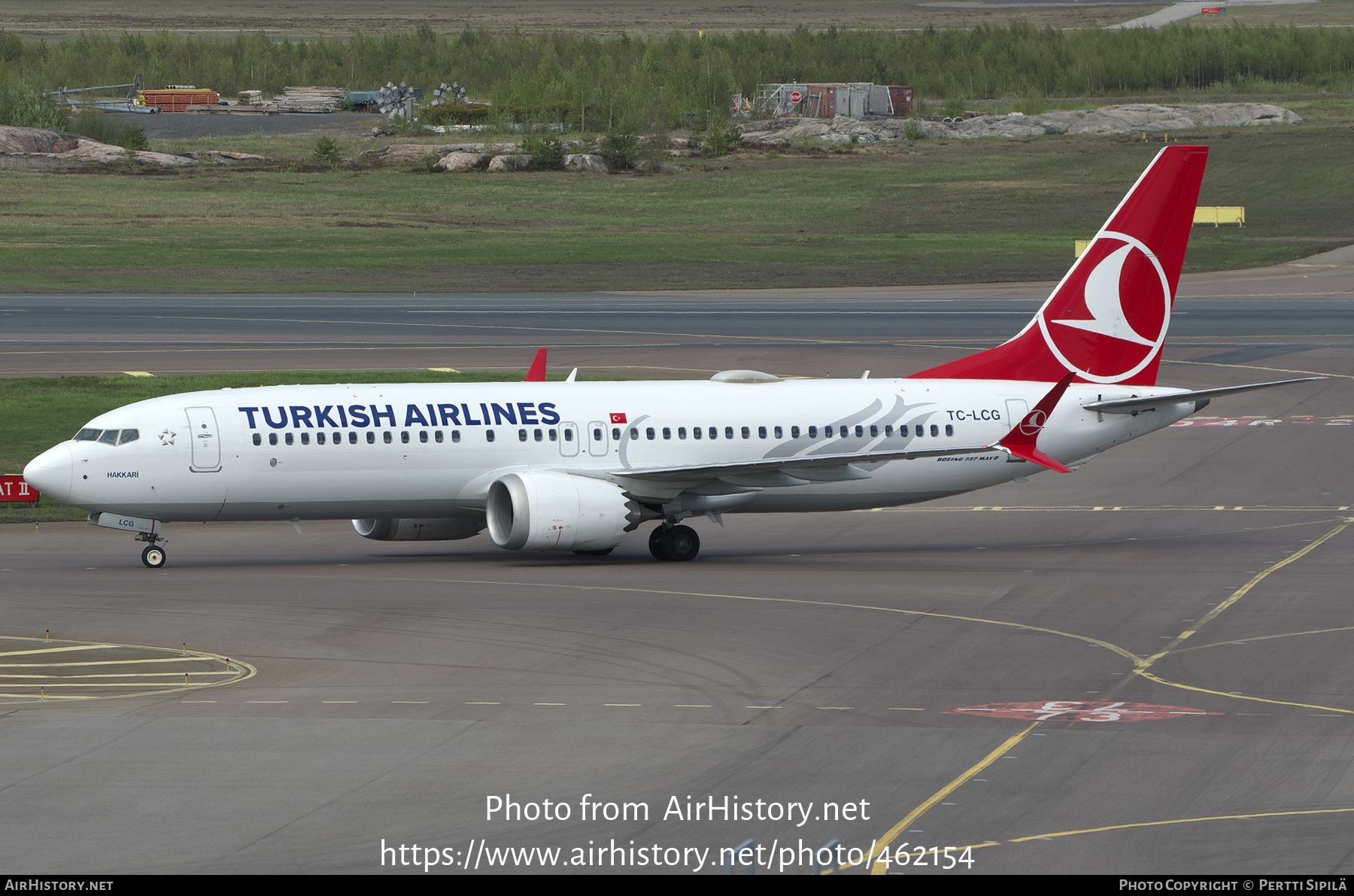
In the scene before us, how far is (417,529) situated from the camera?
137 feet

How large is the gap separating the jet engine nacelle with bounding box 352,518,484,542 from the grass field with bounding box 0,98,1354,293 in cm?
6463

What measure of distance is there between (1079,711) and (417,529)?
2011 cm

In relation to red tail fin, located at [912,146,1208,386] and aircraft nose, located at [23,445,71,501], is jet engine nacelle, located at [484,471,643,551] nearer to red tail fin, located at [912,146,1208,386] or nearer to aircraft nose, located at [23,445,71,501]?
aircraft nose, located at [23,445,71,501]

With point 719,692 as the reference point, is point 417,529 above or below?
below

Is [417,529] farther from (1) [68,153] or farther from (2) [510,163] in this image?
(1) [68,153]

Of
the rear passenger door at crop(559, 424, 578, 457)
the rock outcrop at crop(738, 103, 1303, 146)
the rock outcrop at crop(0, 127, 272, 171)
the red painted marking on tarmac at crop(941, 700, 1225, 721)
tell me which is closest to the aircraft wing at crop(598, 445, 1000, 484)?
the rear passenger door at crop(559, 424, 578, 457)

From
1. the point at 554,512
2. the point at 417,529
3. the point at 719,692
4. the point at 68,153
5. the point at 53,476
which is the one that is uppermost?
the point at 68,153

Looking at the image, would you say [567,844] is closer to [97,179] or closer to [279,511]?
[279,511]

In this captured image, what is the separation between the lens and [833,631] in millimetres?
32062

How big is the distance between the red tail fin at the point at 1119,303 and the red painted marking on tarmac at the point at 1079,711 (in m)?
18.8

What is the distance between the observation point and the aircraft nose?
38.3 meters

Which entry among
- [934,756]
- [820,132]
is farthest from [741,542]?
[820,132]

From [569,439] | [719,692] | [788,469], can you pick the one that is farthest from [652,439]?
[719,692]

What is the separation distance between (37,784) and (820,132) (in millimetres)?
178159
